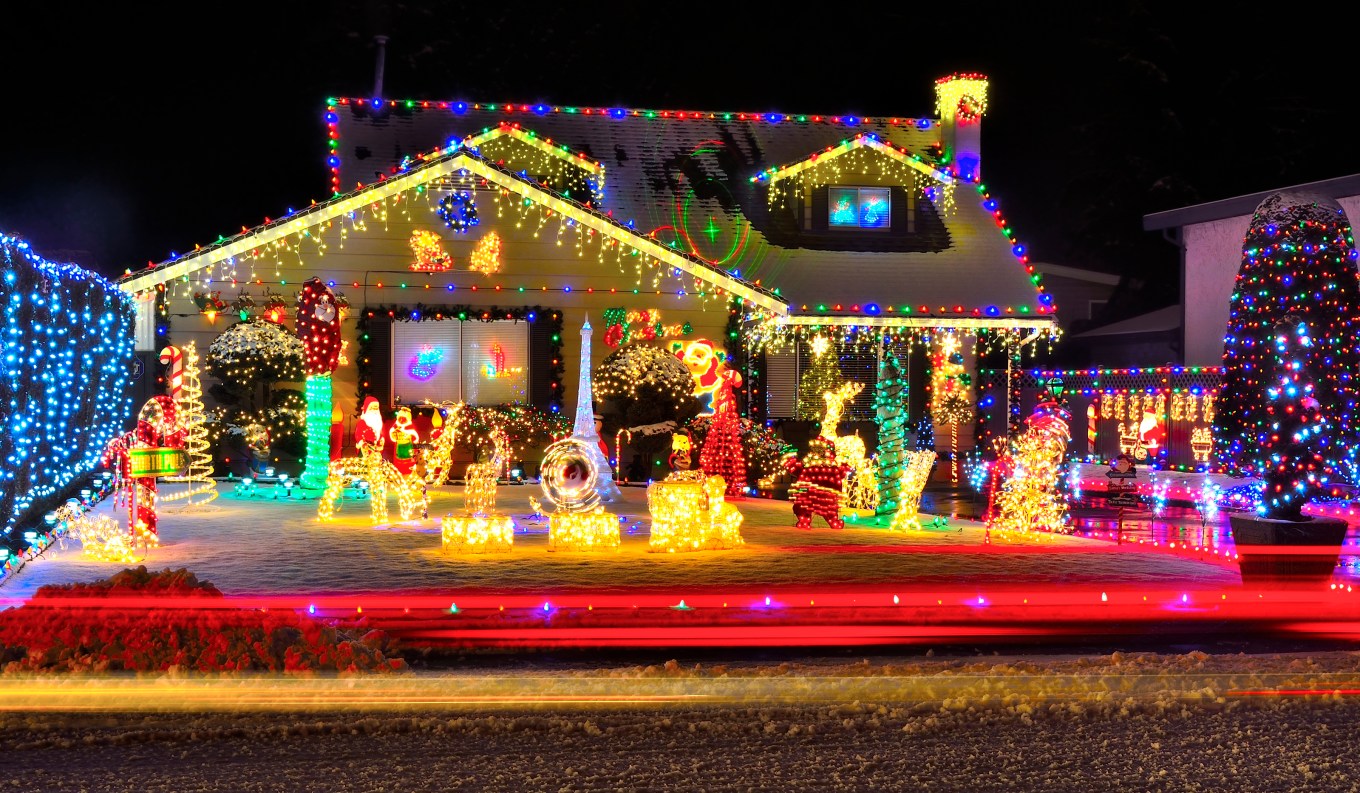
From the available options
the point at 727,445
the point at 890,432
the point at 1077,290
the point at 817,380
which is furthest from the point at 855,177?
the point at 1077,290

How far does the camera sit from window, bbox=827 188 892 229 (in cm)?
2578

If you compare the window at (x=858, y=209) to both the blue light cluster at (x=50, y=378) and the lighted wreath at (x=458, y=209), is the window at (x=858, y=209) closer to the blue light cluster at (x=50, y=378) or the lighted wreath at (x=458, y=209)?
the lighted wreath at (x=458, y=209)

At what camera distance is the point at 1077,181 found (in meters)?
46.6

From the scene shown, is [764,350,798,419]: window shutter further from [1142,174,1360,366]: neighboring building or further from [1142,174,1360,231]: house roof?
[1142,174,1360,231]: house roof

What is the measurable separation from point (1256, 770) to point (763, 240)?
19675mm

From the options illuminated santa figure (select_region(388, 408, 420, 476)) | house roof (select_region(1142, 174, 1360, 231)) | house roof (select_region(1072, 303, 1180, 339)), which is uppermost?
house roof (select_region(1142, 174, 1360, 231))

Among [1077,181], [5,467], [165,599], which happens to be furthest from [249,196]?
[165,599]

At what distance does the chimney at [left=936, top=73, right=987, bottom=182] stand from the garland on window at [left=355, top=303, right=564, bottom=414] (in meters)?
10.3

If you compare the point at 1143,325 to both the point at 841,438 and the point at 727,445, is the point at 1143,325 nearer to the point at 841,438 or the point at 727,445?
the point at 727,445

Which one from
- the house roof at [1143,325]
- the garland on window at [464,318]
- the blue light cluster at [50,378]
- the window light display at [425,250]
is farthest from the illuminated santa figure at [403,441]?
the house roof at [1143,325]

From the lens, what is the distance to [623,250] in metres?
22.3

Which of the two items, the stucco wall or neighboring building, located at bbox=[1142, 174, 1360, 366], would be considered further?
the stucco wall

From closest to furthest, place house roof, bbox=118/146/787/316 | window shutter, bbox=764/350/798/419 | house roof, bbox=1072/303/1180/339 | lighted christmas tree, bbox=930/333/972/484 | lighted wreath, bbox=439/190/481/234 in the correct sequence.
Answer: house roof, bbox=118/146/787/316 < lighted wreath, bbox=439/190/481/234 < window shutter, bbox=764/350/798/419 < lighted christmas tree, bbox=930/333/972/484 < house roof, bbox=1072/303/1180/339

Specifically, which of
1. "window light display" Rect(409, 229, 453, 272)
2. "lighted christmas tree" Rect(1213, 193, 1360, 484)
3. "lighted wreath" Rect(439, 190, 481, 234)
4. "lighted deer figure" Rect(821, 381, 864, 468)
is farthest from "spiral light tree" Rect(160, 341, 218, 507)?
"lighted christmas tree" Rect(1213, 193, 1360, 484)
